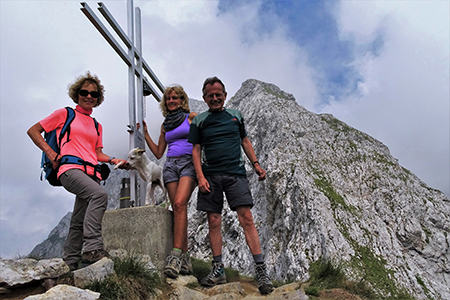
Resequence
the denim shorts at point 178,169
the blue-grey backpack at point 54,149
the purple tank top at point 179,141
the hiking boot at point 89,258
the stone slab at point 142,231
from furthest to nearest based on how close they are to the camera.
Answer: the purple tank top at point 179,141
the denim shorts at point 178,169
the stone slab at point 142,231
the blue-grey backpack at point 54,149
the hiking boot at point 89,258

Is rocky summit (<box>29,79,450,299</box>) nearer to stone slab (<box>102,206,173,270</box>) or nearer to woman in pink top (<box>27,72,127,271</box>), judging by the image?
stone slab (<box>102,206,173,270</box>)

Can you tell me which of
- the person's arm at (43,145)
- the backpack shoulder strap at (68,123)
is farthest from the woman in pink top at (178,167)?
the person's arm at (43,145)

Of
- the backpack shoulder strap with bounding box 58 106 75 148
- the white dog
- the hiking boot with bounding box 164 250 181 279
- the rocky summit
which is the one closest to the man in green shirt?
the hiking boot with bounding box 164 250 181 279

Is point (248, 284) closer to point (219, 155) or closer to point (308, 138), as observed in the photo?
point (219, 155)

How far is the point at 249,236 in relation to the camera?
15.6 feet

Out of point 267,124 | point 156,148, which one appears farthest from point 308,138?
point 156,148

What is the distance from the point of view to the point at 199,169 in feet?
15.9

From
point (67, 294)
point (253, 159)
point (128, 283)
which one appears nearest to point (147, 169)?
point (253, 159)

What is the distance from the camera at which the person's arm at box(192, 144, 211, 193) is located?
→ 15.6 ft

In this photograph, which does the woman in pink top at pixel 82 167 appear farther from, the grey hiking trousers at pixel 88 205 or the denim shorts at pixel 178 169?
the denim shorts at pixel 178 169

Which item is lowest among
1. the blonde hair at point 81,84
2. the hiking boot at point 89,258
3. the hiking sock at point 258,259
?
the hiking sock at point 258,259

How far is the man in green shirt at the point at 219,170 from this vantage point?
187 inches

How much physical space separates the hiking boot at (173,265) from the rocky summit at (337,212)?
26598 millimetres

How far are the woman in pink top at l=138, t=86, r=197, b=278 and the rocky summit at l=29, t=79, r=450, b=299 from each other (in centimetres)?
2647
